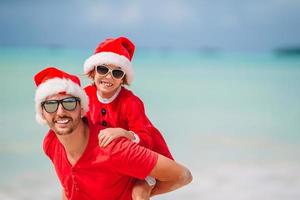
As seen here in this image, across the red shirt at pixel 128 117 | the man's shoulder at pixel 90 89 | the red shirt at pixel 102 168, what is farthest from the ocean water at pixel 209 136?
the red shirt at pixel 102 168

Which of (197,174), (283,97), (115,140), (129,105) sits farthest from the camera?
(283,97)

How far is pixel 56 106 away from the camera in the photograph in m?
2.37

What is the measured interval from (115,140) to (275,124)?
6.52 metres

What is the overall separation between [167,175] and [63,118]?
42 cm

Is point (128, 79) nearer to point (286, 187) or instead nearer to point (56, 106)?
point (56, 106)

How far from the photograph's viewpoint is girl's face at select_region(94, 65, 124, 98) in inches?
108

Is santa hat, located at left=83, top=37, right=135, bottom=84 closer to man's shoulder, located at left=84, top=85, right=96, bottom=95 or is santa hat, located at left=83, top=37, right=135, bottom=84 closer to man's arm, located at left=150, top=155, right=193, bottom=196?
man's shoulder, located at left=84, top=85, right=96, bottom=95

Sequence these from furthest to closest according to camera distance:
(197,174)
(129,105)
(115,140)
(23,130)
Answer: (23,130), (197,174), (129,105), (115,140)

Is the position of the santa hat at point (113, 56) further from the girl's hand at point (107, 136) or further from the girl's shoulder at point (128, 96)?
the girl's hand at point (107, 136)

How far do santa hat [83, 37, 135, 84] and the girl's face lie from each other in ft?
0.11

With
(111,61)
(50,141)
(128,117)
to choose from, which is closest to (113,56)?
(111,61)

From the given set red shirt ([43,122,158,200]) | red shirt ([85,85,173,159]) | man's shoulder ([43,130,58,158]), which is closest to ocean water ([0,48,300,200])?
red shirt ([85,85,173,159])

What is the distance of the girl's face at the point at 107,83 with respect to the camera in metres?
2.73

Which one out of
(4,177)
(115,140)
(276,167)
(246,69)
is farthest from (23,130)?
(246,69)
